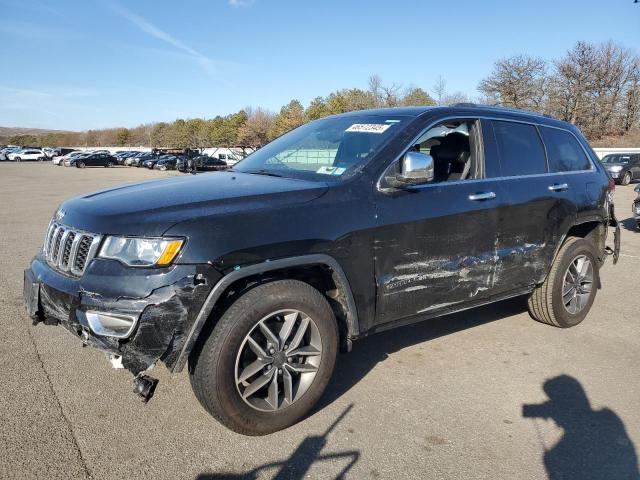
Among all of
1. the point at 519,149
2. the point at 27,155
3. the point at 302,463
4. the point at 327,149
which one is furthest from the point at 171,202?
the point at 27,155

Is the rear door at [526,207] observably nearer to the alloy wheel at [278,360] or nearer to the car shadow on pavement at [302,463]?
the alloy wheel at [278,360]

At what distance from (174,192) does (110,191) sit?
0.68 metres

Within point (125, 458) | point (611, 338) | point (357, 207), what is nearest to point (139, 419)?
point (125, 458)

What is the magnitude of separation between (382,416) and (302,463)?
0.70 m

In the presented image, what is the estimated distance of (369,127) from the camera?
149 inches

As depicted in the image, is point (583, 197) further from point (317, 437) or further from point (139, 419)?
point (139, 419)

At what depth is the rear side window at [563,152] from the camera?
4602 mm

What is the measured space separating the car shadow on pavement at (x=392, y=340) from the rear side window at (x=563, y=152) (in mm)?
1587

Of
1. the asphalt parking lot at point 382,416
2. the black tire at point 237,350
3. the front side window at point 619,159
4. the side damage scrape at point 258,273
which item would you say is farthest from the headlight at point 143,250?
the front side window at point 619,159

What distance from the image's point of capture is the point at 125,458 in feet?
8.96

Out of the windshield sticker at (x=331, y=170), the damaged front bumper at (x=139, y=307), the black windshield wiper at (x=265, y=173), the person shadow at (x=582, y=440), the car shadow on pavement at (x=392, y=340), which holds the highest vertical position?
the windshield sticker at (x=331, y=170)

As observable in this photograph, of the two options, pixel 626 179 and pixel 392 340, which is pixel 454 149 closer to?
pixel 392 340

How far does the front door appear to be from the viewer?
3277mm

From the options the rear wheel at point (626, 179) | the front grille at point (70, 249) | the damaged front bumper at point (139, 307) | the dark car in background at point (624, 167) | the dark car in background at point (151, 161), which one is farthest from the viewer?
the dark car in background at point (151, 161)
